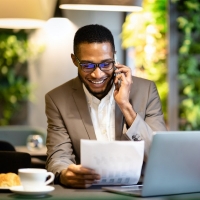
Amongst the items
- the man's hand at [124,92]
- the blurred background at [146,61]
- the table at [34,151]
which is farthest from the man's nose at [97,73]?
the blurred background at [146,61]

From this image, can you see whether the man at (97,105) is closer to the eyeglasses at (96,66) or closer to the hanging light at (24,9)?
the eyeglasses at (96,66)

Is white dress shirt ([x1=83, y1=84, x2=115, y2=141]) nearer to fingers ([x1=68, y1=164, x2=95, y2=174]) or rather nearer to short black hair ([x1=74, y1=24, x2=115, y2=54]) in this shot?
short black hair ([x1=74, y1=24, x2=115, y2=54])

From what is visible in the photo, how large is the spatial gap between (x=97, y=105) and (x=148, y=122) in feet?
0.93

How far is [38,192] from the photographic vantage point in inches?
110

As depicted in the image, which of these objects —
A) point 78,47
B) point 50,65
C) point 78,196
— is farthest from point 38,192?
point 50,65

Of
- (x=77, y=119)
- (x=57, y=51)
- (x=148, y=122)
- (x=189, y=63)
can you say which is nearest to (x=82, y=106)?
(x=77, y=119)

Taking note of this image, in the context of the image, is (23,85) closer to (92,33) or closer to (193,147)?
(92,33)

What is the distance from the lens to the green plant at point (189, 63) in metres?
7.64

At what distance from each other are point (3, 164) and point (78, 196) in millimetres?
832

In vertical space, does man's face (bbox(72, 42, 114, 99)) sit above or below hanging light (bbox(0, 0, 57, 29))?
below

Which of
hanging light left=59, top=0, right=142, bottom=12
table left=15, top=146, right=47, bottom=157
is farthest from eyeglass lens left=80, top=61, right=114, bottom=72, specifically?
table left=15, top=146, right=47, bottom=157

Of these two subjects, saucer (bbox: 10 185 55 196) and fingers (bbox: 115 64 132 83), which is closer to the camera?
saucer (bbox: 10 185 55 196)

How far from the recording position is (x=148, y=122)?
11.8 ft

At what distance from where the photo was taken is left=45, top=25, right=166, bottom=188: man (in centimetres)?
343
